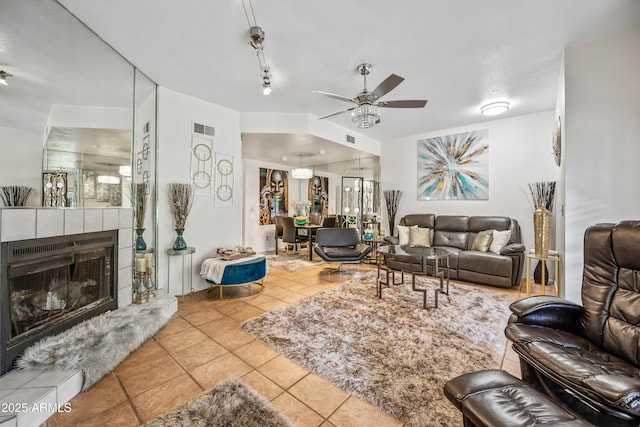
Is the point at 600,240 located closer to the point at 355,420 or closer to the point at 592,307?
the point at 592,307

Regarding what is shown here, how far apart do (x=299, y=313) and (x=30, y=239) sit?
7.78 ft

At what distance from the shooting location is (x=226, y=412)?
150 centimetres

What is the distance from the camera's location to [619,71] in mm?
2355

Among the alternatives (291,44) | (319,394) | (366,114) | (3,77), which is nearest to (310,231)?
(366,114)

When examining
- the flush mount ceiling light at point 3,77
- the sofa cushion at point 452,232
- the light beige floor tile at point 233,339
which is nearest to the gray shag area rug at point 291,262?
the light beige floor tile at point 233,339

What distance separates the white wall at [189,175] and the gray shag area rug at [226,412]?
7.50ft

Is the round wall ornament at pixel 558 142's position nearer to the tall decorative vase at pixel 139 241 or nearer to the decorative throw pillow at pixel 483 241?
the decorative throw pillow at pixel 483 241

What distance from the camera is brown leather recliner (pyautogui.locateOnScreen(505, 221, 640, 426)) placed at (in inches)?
43.6

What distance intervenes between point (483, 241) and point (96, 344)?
5194mm

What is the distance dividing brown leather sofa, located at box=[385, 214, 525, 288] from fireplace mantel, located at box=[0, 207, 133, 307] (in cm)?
422

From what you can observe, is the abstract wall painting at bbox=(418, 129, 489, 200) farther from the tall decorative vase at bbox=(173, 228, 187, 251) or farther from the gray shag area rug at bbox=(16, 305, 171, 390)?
the gray shag area rug at bbox=(16, 305, 171, 390)

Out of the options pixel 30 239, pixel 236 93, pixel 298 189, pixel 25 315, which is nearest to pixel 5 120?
pixel 30 239

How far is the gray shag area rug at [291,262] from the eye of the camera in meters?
5.18

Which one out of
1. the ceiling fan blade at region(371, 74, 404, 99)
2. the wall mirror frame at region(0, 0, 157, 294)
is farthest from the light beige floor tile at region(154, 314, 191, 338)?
the ceiling fan blade at region(371, 74, 404, 99)
